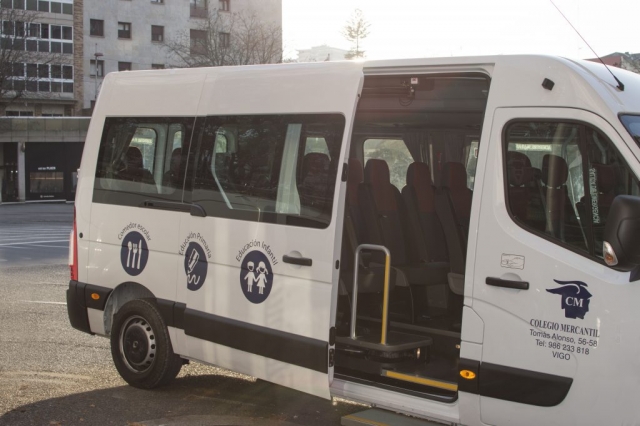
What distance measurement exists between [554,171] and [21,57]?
54521 mm

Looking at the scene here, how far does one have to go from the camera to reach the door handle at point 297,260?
5.95 meters

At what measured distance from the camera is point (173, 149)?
7285 millimetres

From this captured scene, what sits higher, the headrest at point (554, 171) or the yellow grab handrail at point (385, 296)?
the headrest at point (554, 171)

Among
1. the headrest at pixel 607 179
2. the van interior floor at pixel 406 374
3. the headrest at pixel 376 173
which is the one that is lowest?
the van interior floor at pixel 406 374

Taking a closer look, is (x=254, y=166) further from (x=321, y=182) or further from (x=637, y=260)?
(x=637, y=260)

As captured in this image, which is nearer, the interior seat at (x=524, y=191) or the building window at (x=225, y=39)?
the interior seat at (x=524, y=191)

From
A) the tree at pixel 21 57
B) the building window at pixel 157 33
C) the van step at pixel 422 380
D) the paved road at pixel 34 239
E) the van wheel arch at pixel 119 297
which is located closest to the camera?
the van step at pixel 422 380

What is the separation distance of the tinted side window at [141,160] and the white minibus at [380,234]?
0.02m

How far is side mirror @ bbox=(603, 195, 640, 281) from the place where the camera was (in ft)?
14.1

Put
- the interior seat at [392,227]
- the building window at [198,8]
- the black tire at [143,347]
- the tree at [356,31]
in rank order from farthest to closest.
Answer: the building window at [198,8], the tree at [356,31], the black tire at [143,347], the interior seat at [392,227]

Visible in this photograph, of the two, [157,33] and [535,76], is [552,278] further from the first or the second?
[157,33]

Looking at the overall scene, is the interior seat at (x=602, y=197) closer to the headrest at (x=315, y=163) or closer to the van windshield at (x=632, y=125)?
the van windshield at (x=632, y=125)

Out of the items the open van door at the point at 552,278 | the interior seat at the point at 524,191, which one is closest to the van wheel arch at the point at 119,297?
the open van door at the point at 552,278

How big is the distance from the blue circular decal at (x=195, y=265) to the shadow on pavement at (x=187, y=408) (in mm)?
968
